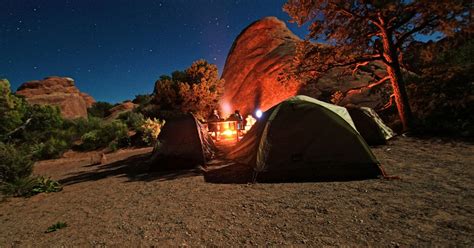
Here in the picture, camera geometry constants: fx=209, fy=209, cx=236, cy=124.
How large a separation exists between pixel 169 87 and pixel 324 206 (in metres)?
19.1

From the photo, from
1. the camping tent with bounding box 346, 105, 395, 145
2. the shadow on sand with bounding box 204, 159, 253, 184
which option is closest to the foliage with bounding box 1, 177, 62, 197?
the shadow on sand with bounding box 204, 159, 253, 184

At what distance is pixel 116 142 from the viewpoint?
1680cm

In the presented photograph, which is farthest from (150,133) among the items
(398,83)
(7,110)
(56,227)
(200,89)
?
(398,83)

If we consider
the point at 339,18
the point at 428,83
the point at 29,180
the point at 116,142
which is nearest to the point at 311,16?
the point at 339,18

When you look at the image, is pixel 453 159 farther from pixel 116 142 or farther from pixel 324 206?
pixel 116 142

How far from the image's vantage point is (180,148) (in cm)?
832

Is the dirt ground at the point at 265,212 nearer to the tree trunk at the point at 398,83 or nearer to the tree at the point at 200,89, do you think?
the tree trunk at the point at 398,83

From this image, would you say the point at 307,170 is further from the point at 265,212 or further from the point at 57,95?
the point at 57,95

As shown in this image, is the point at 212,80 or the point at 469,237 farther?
the point at 212,80

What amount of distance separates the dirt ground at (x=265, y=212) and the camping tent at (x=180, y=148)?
152 cm

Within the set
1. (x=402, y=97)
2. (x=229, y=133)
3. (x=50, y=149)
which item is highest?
(x=50, y=149)

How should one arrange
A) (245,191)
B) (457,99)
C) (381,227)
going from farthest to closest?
(457,99)
(245,191)
(381,227)

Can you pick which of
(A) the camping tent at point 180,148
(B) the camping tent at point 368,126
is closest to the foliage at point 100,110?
(A) the camping tent at point 180,148

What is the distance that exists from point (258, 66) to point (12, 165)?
26459mm
